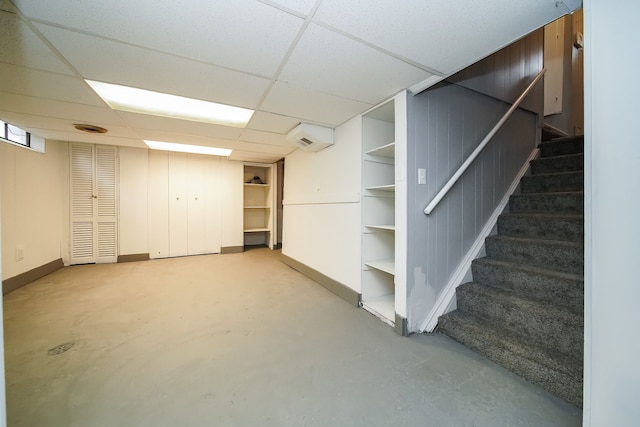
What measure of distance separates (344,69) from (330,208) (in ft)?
5.38

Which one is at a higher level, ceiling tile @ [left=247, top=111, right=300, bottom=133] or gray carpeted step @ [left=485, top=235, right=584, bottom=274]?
ceiling tile @ [left=247, top=111, right=300, bottom=133]

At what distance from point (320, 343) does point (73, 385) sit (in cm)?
152

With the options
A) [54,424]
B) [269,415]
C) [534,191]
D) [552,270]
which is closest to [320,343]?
[269,415]

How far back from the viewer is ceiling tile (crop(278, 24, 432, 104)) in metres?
1.38

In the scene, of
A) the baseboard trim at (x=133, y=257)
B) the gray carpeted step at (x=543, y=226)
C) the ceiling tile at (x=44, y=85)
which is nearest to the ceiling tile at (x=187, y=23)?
the ceiling tile at (x=44, y=85)

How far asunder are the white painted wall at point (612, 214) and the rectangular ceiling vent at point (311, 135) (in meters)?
2.13

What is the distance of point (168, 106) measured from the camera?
244 cm

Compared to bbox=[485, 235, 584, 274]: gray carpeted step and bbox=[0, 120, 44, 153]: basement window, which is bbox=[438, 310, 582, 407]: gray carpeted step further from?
bbox=[0, 120, 44, 153]: basement window

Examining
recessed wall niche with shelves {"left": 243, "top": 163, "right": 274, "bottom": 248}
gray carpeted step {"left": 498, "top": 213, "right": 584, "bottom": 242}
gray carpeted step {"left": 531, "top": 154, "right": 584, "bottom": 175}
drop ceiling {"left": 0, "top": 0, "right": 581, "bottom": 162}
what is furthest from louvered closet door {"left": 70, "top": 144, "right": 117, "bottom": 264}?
gray carpeted step {"left": 531, "top": 154, "right": 584, "bottom": 175}

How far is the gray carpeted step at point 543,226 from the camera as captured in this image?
1867 mm

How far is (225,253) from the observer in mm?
4973

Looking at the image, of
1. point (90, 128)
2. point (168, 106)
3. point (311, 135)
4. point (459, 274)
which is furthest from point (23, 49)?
point (459, 274)

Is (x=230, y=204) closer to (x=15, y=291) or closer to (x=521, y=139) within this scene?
(x=15, y=291)

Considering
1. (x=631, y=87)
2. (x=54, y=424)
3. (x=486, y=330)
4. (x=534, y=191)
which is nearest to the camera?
(x=631, y=87)
